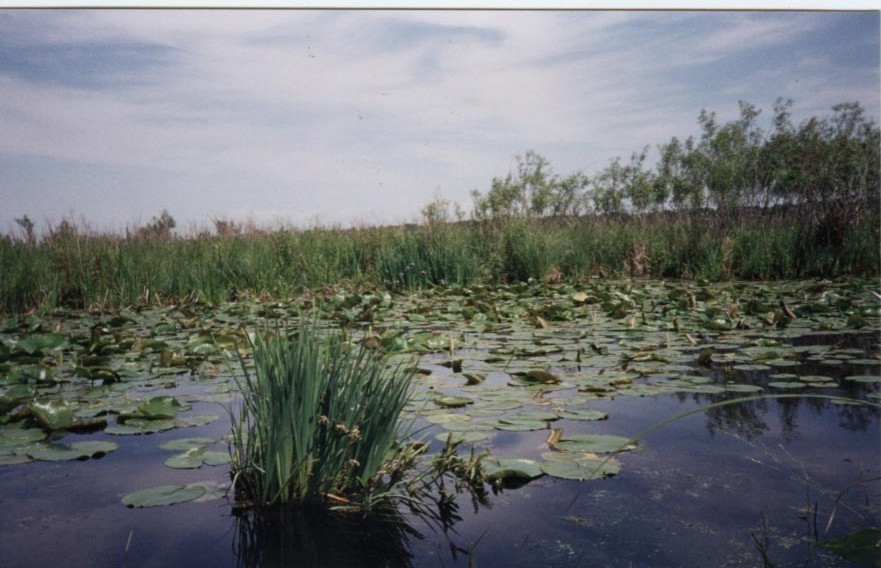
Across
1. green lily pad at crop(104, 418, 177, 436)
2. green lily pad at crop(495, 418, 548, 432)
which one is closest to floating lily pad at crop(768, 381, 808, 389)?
green lily pad at crop(495, 418, 548, 432)

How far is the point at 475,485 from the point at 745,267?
7339 millimetres

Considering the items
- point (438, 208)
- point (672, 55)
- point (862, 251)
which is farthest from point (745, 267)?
point (672, 55)

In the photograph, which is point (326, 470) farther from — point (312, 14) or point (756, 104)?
point (756, 104)

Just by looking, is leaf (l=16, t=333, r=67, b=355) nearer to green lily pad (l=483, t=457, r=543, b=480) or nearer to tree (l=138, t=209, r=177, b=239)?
green lily pad (l=483, t=457, r=543, b=480)

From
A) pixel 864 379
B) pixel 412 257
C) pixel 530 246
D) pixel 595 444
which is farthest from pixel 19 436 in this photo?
pixel 530 246

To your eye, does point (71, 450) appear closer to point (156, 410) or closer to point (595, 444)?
point (156, 410)

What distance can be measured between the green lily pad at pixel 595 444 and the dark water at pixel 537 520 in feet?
0.15

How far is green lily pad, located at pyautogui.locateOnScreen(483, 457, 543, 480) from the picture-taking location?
5.52 feet

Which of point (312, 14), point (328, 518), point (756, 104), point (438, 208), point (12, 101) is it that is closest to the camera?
point (328, 518)

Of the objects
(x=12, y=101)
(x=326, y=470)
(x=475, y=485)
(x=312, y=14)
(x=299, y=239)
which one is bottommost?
(x=475, y=485)

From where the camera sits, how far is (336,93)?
3.16m

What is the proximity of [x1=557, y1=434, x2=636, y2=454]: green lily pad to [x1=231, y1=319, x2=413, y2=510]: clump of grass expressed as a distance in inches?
23.4

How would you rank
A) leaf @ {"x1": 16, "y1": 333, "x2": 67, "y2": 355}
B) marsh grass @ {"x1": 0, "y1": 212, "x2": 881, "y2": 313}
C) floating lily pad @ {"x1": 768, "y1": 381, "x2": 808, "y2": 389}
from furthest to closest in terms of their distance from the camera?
1. marsh grass @ {"x1": 0, "y1": 212, "x2": 881, "y2": 313}
2. leaf @ {"x1": 16, "y1": 333, "x2": 67, "y2": 355}
3. floating lily pad @ {"x1": 768, "y1": 381, "x2": 808, "y2": 389}

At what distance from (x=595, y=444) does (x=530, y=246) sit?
6199 millimetres
